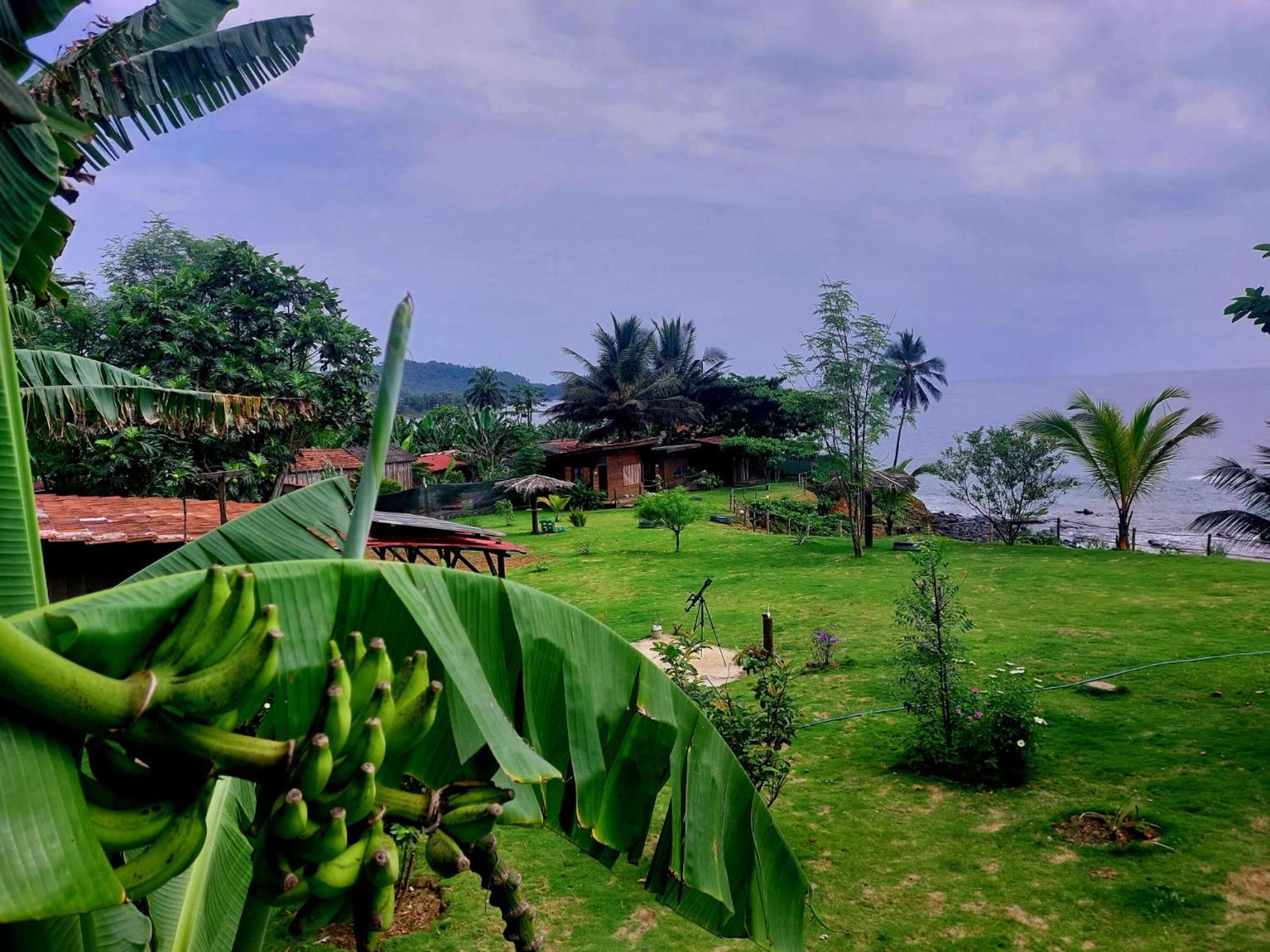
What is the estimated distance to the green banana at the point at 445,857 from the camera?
1.58 meters

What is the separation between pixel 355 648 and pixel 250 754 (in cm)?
32

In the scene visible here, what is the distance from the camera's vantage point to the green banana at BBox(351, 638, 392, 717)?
1501 millimetres

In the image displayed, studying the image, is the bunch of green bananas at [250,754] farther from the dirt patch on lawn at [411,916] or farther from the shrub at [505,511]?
the shrub at [505,511]

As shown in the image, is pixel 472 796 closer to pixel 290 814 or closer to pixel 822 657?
pixel 290 814

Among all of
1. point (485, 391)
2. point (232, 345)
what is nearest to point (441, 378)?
point (485, 391)

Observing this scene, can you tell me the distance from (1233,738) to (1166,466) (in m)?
12.9

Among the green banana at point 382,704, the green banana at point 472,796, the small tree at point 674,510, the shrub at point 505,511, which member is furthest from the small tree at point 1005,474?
the green banana at point 382,704

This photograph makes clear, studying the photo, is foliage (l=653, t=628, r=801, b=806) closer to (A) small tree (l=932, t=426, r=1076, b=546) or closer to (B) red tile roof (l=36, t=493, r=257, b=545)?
(B) red tile roof (l=36, t=493, r=257, b=545)

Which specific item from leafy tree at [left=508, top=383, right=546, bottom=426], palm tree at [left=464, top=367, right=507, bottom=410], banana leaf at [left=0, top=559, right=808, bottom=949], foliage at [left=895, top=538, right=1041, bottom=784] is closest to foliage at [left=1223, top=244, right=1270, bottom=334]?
foliage at [left=895, top=538, right=1041, bottom=784]

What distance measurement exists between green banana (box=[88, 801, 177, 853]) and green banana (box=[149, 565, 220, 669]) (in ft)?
0.90

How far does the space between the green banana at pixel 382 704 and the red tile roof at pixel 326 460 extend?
2341 cm

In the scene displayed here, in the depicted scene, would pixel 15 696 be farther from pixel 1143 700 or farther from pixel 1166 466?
pixel 1166 466

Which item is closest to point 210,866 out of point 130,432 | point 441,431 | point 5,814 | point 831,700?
point 5,814

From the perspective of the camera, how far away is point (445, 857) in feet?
5.25
